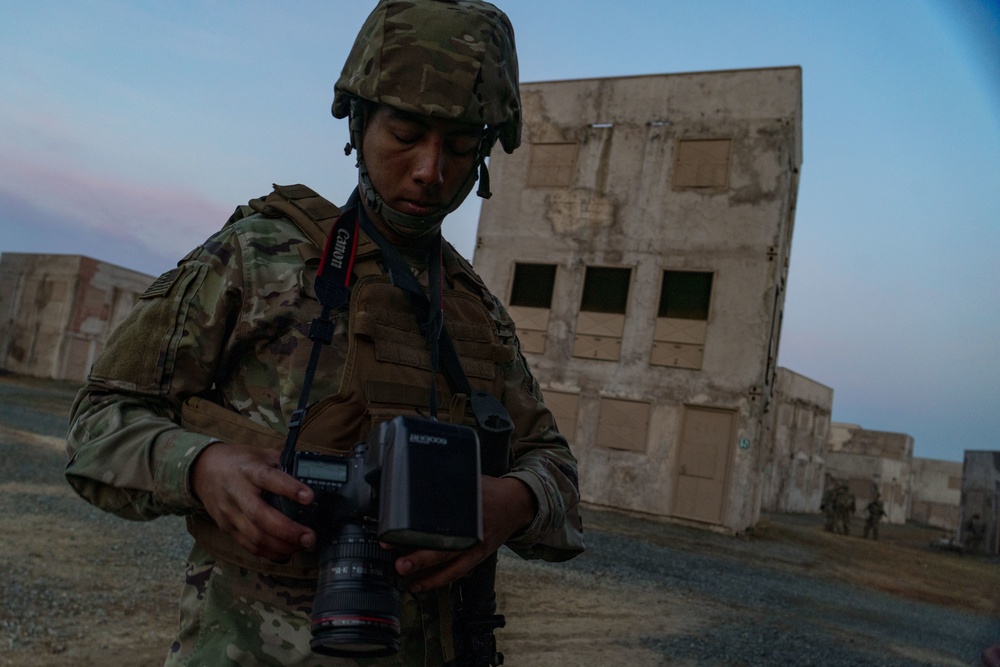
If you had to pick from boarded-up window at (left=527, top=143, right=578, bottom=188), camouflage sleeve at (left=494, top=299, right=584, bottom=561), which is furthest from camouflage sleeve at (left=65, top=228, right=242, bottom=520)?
boarded-up window at (left=527, top=143, right=578, bottom=188)

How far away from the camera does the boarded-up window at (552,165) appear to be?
15.6 m

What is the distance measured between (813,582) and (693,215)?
24.3ft

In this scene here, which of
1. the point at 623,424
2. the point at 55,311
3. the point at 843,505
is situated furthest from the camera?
the point at 55,311

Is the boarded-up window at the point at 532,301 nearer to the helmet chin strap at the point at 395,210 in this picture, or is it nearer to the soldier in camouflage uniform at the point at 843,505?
the soldier in camouflage uniform at the point at 843,505

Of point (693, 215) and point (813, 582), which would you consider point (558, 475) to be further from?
point (693, 215)

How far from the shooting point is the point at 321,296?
1.24 m

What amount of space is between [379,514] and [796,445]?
28.7m

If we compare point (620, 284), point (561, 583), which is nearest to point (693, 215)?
point (620, 284)

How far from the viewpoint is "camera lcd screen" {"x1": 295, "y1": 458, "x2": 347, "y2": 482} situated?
3.45 feet

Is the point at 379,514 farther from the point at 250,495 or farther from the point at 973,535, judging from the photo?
the point at 973,535

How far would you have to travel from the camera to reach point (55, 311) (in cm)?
2558

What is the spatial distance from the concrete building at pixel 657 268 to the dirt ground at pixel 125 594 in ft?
11.9

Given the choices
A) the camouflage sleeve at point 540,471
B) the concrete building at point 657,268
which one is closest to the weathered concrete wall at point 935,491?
the concrete building at point 657,268

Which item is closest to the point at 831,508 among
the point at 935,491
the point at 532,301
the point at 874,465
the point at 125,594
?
the point at 532,301
